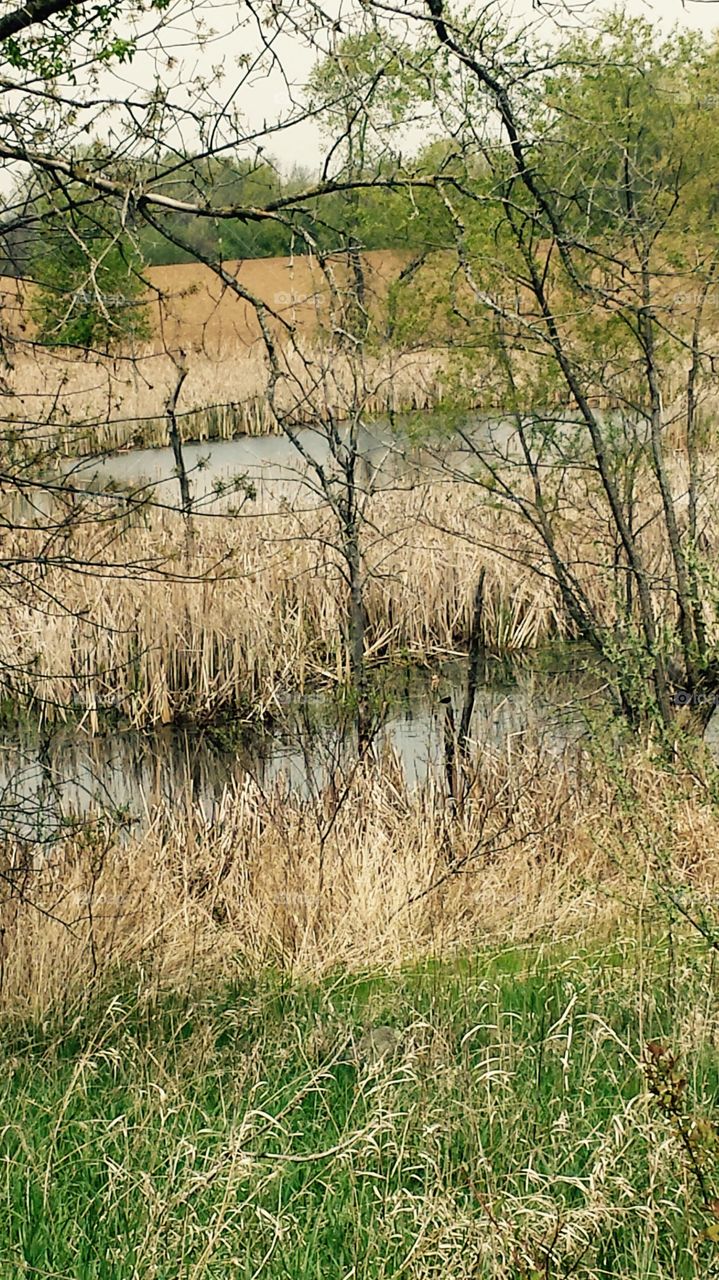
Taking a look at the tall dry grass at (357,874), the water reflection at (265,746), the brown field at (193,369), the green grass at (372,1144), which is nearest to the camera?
the green grass at (372,1144)

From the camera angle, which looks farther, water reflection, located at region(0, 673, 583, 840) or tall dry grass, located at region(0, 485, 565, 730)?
tall dry grass, located at region(0, 485, 565, 730)

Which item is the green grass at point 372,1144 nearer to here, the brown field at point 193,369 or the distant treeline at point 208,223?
the brown field at point 193,369

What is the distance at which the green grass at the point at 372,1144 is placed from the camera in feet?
7.93

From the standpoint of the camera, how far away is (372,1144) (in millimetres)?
2648

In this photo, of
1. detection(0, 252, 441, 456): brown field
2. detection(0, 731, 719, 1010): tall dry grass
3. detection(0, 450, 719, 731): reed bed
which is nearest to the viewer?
detection(0, 252, 441, 456): brown field

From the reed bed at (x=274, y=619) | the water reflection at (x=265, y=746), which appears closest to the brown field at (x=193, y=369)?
the reed bed at (x=274, y=619)

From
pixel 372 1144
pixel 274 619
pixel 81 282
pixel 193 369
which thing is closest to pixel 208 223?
pixel 81 282

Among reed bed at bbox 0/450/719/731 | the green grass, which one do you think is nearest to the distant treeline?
the green grass

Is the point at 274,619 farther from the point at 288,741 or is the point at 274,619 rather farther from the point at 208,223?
the point at 208,223

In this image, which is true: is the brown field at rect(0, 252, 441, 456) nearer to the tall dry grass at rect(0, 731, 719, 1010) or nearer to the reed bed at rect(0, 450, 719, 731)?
the reed bed at rect(0, 450, 719, 731)

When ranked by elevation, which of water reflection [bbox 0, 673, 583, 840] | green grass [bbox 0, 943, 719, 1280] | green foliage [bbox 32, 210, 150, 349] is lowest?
water reflection [bbox 0, 673, 583, 840]

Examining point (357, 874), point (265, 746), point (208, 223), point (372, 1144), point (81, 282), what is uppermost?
point (208, 223)

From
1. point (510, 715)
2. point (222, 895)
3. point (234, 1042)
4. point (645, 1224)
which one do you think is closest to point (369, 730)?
point (510, 715)

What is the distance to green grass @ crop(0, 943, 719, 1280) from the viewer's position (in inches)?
95.1
